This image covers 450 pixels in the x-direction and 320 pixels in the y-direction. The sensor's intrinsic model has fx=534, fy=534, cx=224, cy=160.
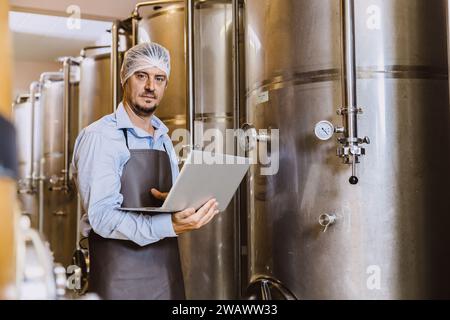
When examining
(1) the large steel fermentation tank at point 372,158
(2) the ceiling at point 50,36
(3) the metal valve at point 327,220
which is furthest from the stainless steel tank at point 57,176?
(3) the metal valve at point 327,220

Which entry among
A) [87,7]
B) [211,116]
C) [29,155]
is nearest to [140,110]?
[211,116]

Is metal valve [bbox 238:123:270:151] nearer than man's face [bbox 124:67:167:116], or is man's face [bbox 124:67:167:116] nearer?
man's face [bbox 124:67:167:116]

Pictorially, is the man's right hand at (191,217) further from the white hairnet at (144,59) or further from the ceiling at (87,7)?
the ceiling at (87,7)

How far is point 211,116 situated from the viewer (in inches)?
109

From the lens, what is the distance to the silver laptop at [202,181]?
1.46 meters

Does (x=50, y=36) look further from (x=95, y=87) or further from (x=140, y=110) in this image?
(x=140, y=110)

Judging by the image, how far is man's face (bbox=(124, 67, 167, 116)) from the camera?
1.88 m

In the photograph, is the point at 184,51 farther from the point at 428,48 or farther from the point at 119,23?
the point at 428,48

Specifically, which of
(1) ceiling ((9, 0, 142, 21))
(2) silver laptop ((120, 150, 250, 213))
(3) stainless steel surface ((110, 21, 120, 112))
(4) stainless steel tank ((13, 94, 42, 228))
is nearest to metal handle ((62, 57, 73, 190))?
(1) ceiling ((9, 0, 142, 21))

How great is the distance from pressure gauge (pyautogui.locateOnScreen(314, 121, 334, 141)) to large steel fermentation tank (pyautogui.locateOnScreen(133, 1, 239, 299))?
0.97 meters

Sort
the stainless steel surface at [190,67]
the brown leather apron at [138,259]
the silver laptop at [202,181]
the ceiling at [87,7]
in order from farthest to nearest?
the ceiling at [87,7]
the stainless steel surface at [190,67]
the brown leather apron at [138,259]
the silver laptop at [202,181]

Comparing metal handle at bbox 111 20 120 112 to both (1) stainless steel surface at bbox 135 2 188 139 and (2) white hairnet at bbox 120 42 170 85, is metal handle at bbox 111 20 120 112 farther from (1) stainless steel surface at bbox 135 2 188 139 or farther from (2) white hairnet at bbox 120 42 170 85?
(2) white hairnet at bbox 120 42 170 85

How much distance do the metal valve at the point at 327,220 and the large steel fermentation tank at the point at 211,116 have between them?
94cm

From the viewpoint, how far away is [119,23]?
2992mm
